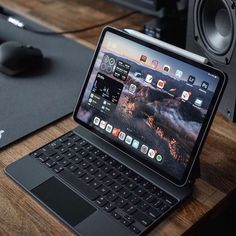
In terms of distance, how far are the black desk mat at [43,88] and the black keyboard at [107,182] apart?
9cm

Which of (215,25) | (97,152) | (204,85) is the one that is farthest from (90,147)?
(215,25)

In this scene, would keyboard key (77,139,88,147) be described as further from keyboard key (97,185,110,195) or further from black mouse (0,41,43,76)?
black mouse (0,41,43,76)

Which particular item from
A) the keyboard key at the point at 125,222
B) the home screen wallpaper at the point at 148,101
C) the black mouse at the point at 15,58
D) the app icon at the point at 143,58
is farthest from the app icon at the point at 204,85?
the black mouse at the point at 15,58

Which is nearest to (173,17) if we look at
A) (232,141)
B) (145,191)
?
(232,141)

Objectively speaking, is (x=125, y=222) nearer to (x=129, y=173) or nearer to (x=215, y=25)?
(x=129, y=173)

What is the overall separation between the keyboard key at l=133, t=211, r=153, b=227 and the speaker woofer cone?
335 mm

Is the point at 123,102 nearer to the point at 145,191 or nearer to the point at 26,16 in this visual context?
the point at 145,191

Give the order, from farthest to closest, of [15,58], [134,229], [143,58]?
1. [15,58]
2. [143,58]
3. [134,229]

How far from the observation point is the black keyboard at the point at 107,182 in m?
0.62

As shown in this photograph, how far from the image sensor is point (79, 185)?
0.67 m

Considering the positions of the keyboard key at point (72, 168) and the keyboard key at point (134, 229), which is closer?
the keyboard key at point (134, 229)

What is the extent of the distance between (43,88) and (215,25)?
0.36 metres

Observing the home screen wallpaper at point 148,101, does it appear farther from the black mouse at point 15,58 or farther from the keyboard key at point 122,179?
the black mouse at point 15,58

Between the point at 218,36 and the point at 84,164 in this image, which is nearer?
the point at 84,164
